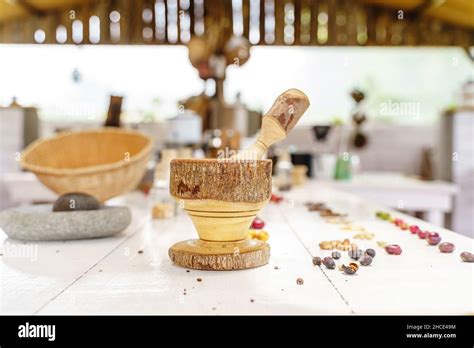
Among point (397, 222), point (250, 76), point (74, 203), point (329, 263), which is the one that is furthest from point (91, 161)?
point (250, 76)

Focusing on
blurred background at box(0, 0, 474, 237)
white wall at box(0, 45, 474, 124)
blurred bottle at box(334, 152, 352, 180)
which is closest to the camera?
blurred bottle at box(334, 152, 352, 180)

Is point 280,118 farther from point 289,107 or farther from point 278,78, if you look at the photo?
point 278,78

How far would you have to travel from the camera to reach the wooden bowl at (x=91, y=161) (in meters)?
1.73

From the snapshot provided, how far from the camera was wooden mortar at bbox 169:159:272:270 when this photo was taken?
3.06ft

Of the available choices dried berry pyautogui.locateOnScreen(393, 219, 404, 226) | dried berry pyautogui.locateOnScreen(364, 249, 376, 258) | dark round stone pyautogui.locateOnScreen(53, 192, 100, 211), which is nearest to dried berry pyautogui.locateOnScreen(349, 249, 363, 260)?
dried berry pyautogui.locateOnScreen(364, 249, 376, 258)

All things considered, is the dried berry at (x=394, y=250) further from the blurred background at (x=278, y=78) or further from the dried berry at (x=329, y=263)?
the blurred background at (x=278, y=78)

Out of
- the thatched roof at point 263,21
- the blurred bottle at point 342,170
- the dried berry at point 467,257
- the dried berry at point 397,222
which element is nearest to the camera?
the dried berry at point 467,257

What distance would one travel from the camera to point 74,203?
129cm

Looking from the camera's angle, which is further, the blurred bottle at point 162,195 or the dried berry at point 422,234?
the blurred bottle at point 162,195

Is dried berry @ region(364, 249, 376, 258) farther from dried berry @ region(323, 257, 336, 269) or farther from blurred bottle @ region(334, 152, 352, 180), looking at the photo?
blurred bottle @ region(334, 152, 352, 180)

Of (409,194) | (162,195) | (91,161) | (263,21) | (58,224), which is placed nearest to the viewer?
(58,224)

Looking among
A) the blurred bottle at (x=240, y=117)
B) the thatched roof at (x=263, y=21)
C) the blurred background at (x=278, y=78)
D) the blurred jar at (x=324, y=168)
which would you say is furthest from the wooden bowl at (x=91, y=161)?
the thatched roof at (x=263, y=21)

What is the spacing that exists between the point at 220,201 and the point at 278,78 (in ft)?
17.3
